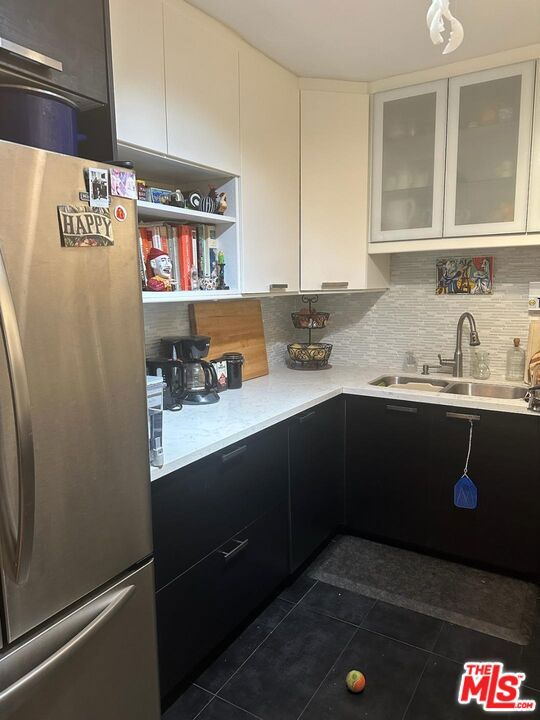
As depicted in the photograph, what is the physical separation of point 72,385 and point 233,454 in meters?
0.77

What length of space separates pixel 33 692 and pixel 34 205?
95 centimetres

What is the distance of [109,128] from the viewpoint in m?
1.37

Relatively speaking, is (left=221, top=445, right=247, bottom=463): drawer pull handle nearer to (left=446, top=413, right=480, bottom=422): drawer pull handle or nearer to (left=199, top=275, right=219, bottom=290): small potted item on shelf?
(left=199, top=275, right=219, bottom=290): small potted item on shelf

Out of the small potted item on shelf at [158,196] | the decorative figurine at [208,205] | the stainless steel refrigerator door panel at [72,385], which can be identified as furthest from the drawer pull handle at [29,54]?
the decorative figurine at [208,205]

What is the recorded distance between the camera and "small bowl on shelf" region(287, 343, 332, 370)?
2.86m

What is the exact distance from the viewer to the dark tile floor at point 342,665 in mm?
1580

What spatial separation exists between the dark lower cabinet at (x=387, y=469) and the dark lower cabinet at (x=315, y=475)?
7cm

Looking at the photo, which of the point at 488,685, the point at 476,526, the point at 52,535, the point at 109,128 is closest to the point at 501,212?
the point at 476,526

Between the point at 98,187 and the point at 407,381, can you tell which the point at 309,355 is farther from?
the point at 98,187

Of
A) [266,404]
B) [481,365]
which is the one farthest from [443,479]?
[266,404]

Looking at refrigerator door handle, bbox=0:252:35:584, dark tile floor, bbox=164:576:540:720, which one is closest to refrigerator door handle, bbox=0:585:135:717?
refrigerator door handle, bbox=0:252:35:584

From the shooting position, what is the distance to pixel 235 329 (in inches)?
102

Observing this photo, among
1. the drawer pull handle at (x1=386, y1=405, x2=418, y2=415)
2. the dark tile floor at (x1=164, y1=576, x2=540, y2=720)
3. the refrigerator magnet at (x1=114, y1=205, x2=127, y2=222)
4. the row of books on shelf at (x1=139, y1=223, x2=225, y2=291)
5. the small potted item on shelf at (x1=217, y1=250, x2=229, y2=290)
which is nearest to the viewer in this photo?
the refrigerator magnet at (x1=114, y1=205, x2=127, y2=222)

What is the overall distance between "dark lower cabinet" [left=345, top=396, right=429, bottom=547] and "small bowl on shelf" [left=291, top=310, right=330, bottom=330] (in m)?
0.59
